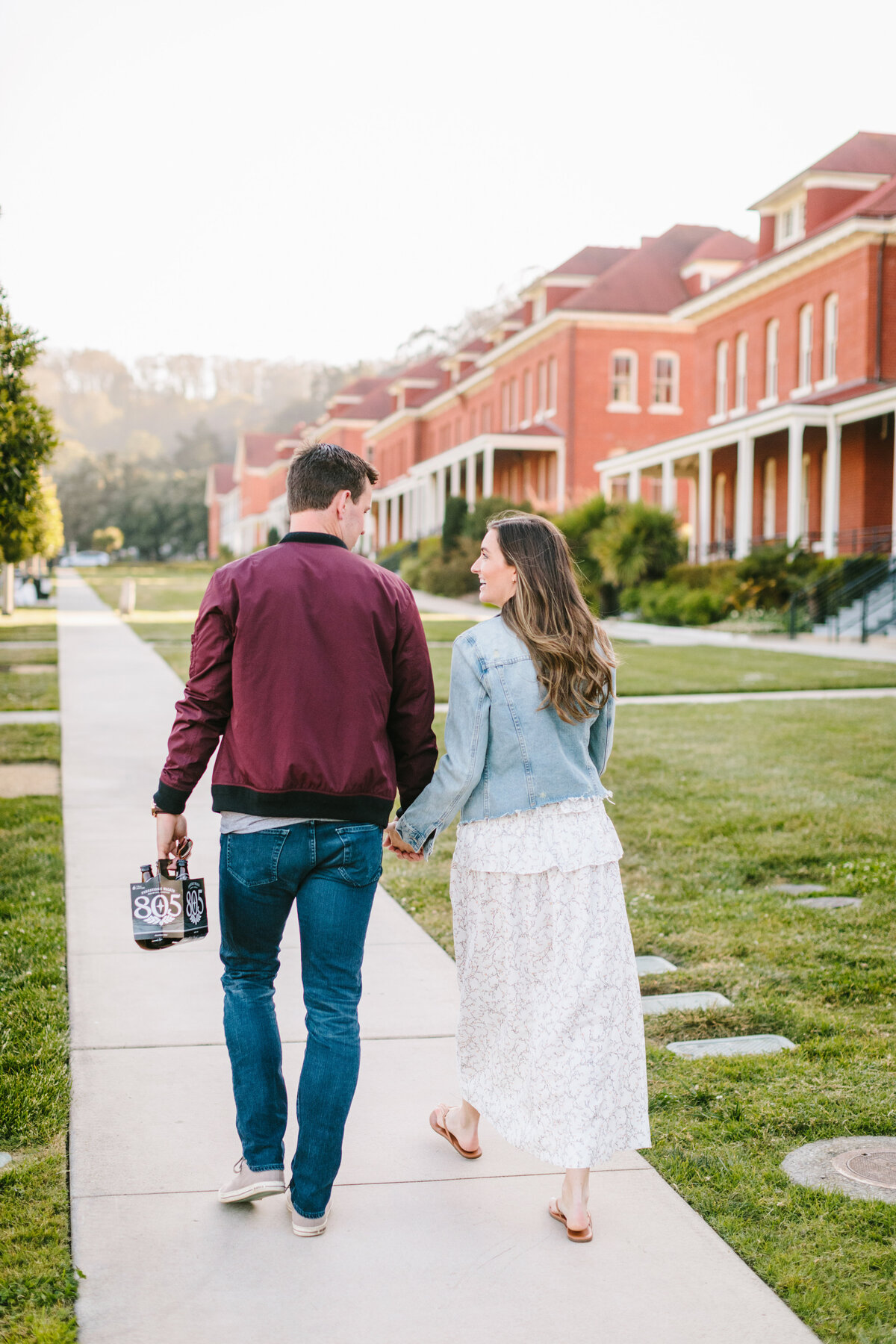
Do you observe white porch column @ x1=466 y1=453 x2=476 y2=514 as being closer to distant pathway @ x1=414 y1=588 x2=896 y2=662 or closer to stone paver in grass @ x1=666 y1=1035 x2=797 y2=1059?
distant pathway @ x1=414 y1=588 x2=896 y2=662

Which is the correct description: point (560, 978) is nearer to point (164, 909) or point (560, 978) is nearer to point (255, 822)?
point (255, 822)

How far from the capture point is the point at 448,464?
152 ft

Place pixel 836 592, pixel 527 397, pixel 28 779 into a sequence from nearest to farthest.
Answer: pixel 28 779
pixel 836 592
pixel 527 397

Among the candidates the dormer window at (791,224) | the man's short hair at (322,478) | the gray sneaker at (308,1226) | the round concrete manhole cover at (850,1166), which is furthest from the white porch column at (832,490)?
the gray sneaker at (308,1226)

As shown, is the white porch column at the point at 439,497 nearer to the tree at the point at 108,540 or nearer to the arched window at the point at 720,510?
the arched window at the point at 720,510

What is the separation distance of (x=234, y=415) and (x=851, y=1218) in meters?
177

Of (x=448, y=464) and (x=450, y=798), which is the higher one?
(x=448, y=464)

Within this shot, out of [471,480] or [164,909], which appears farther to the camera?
[471,480]

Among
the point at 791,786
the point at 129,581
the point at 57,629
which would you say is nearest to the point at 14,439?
the point at 791,786

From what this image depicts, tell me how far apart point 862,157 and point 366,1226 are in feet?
106

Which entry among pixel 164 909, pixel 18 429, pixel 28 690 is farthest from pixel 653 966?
pixel 28 690

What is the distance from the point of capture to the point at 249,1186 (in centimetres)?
334

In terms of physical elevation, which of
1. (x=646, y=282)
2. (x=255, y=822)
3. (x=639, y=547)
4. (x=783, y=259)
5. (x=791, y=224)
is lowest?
(x=255, y=822)

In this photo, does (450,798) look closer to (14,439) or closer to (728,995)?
(728,995)
